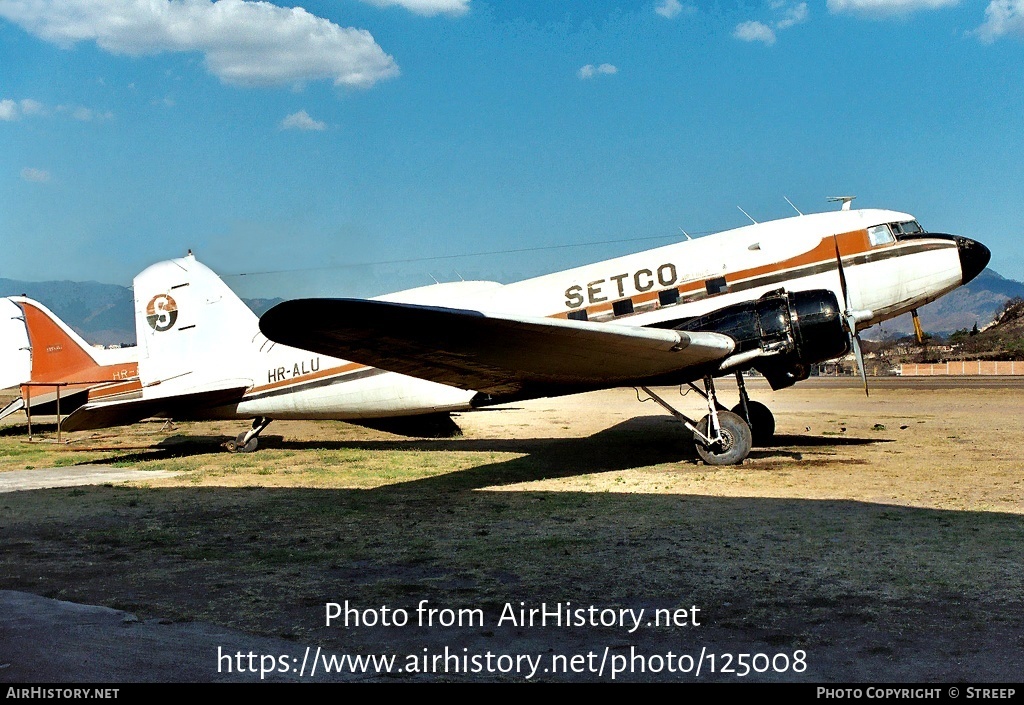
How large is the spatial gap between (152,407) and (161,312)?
2.41 metres

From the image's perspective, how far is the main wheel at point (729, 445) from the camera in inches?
526

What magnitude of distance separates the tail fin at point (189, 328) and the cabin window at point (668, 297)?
8.22 metres

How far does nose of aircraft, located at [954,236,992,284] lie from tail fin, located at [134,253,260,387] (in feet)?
43.3

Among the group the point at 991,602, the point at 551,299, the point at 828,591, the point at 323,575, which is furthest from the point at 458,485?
the point at 991,602

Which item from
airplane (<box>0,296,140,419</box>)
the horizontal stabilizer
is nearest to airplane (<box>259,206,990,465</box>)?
airplane (<box>0,296,140,419</box>)

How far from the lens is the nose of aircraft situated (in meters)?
14.3

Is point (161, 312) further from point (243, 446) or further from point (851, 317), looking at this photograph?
point (851, 317)

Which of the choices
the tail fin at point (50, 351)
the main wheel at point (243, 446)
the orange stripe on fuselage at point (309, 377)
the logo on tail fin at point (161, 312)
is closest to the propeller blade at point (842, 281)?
the orange stripe on fuselage at point (309, 377)

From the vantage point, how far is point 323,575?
7.09 m

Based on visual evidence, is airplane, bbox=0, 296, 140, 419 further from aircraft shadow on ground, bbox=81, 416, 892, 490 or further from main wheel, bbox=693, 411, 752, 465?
main wheel, bbox=693, 411, 752, 465

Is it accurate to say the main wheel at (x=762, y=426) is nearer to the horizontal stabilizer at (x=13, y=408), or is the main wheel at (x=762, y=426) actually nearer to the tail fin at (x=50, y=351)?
the tail fin at (x=50, y=351)

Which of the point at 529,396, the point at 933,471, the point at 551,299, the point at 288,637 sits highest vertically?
the point at 551,299
